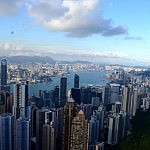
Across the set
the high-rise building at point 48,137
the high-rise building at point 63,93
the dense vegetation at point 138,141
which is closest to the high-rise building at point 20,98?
the high-rise building at point 48,137

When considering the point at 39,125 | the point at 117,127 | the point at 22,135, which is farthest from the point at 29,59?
the point at 22,135

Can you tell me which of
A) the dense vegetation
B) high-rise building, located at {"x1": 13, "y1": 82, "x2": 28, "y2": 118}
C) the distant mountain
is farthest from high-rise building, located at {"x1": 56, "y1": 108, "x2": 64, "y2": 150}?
the distant mountain

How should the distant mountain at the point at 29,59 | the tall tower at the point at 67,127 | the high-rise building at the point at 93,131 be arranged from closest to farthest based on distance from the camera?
1. the tall tower at the point at 67,127
2. the high-rise building at the point at 93,131
3. the distant mountain at the point at 29,59

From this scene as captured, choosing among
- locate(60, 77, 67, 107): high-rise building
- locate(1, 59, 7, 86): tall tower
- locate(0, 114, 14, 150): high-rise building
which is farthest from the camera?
locate(1, 59, 7, 86): tall tower

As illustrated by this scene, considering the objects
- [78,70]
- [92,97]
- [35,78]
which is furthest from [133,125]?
[78,70]

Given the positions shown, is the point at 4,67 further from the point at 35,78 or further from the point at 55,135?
the point at 55,135

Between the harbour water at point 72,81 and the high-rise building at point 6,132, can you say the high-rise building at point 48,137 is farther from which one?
the harbour water at point 72,81

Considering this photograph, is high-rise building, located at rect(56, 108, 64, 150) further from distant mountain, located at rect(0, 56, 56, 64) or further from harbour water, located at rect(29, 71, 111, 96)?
distant mountain, located at rect(0, 56, 56, 64)

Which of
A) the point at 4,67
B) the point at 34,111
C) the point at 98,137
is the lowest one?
the point at 98,137
